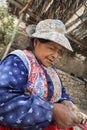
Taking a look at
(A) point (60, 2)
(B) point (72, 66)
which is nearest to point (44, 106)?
(A) point (60, 2)

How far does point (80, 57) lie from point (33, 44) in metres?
9.55

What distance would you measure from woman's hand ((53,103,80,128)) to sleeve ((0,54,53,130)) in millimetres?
36

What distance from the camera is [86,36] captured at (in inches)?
380

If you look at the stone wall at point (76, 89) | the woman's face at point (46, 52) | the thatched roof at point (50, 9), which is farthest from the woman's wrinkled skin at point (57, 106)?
the stone wall at point (76, 89)

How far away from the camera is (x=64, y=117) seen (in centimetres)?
154

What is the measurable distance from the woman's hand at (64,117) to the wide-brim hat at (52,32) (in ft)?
1.41

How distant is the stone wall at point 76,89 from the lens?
1102 cm

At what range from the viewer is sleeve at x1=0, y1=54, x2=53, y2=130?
4.92 feet

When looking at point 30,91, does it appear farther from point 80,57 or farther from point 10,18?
point 80,57

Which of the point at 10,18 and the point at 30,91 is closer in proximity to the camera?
the point at 30,91

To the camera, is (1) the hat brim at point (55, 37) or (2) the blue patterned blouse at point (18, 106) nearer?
(2) the blue patterned blouse at point (18, 106)

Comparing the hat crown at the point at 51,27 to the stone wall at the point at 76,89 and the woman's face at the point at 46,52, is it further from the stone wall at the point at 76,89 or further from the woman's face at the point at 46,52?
the stone wall at the point at 76,89

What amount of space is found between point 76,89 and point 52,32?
974 cm

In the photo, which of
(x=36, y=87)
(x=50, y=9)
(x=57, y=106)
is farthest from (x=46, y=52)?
(x=50, y=9)
